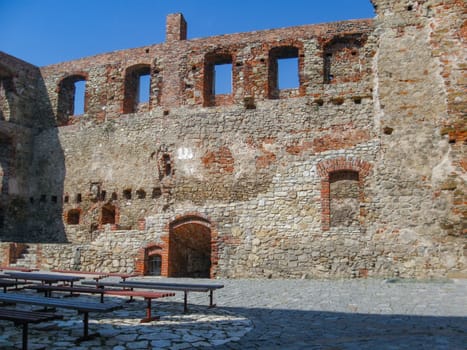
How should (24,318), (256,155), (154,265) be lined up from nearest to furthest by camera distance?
(24,318), (256,155), (154,265)

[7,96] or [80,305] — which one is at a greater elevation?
[7,96]

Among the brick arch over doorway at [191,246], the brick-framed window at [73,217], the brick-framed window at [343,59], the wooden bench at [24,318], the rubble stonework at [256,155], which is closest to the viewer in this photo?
the wooden bench at [24,318]

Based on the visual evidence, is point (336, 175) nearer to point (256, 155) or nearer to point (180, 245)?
point (256, 155)

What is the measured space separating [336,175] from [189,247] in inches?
198

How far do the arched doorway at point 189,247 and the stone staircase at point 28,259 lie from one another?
4248 millimetres

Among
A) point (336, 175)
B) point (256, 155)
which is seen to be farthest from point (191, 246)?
point (336, 175)

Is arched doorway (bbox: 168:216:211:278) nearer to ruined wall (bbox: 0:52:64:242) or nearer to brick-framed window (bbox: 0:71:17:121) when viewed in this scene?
ruined wall (bbox: 0:52:64:242)

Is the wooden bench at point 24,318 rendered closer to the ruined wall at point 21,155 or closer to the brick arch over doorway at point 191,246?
the brick arch over doorway at point 191,246

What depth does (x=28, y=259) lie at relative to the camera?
14.1 metres

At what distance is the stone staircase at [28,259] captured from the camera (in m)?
14.0

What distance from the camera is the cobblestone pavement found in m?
4.72

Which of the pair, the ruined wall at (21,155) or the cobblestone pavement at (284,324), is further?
the ruined wall at (21,155)

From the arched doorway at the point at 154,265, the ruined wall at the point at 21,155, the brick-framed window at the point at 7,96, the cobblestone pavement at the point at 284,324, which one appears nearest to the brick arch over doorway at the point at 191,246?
the arched doorway at the point at 154,265

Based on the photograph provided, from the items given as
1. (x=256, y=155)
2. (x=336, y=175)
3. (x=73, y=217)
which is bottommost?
(x=73, y=217)
